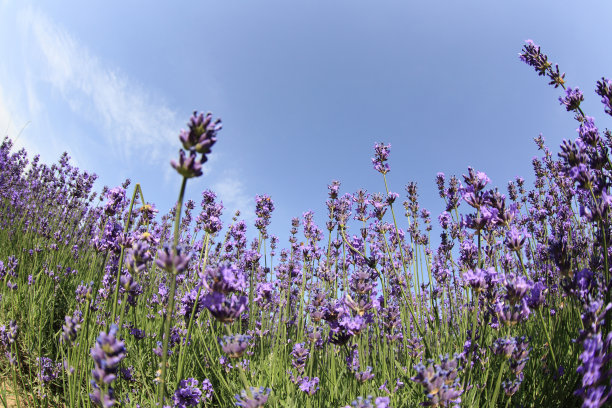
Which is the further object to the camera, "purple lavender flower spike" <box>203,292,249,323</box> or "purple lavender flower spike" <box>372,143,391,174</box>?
"purple lavender flower spike" <box>372,143,391,174</box>

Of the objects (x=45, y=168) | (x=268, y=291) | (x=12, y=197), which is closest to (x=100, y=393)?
(x=268, y=291)

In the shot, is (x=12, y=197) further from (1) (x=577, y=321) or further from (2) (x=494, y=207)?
(1) (x=577, y=321)

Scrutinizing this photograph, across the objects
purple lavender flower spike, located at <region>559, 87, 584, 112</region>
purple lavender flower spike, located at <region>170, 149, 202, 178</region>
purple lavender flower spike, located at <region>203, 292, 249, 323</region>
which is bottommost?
purple lavender flower spike, located at <region>203, 292, 249, 323</region>

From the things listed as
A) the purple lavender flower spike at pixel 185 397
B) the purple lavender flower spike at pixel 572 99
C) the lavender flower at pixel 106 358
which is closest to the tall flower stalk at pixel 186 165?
the lavender flower at pixel 106 358

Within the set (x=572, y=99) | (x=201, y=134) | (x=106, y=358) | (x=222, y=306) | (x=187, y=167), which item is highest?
(x=572, y=99)

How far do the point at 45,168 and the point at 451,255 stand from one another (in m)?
10.5

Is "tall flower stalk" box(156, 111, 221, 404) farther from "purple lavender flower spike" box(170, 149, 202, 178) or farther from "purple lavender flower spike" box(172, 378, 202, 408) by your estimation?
"purple lavender flower spike" box(172, 378, 202, 408)

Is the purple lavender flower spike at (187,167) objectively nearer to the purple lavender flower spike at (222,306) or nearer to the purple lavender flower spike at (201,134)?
the purple lavender flower spike at (201,134)

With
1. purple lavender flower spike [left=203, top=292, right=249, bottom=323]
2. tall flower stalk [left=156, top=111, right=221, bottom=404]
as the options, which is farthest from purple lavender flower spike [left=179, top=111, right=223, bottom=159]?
purple lavender flower spike [left=203, top=292, right=249, bottom=323]

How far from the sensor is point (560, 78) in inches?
115

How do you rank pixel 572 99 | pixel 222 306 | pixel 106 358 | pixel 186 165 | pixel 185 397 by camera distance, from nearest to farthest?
1. pixel 186 165
2. pixel 106 358
3. pixel 222 306
4. pixel 185 397
5. pixel 572 99

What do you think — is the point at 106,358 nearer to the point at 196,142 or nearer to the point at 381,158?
the point at 196,142

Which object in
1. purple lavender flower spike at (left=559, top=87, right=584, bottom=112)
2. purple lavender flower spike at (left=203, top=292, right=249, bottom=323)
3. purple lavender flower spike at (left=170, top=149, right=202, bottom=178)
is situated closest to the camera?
purple lavender flower spike at (left=170, top=149, right=202, bottom=178)

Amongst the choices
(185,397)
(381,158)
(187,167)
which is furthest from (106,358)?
(381,158)
